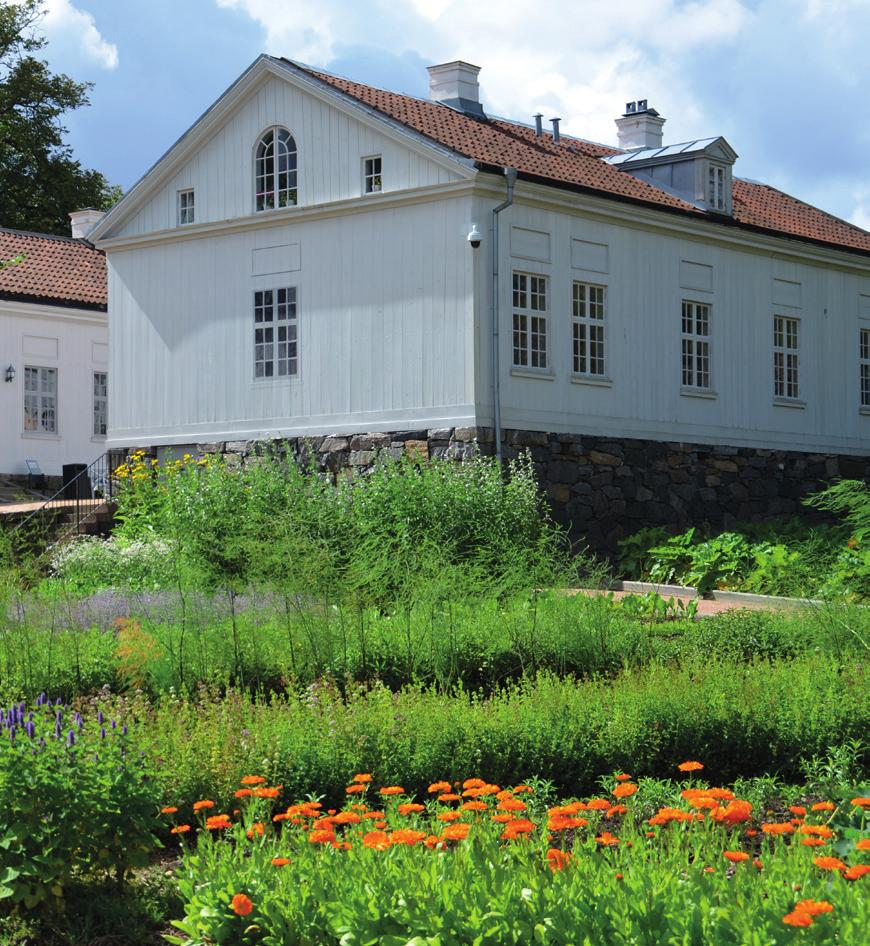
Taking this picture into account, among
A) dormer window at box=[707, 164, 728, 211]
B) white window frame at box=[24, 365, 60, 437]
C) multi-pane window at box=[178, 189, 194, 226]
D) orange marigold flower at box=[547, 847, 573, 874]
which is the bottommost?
orange marigold flower at box=[547, 847, 573, 874]

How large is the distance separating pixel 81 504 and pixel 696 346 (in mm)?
10196

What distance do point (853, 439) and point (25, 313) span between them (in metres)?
17.3

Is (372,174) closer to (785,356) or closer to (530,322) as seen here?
(530,322)

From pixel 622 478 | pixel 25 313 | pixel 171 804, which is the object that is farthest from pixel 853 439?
pixel 171 804

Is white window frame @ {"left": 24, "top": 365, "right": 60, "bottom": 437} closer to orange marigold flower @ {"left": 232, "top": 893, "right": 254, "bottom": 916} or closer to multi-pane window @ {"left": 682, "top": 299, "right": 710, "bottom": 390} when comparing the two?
multi-pane window @ {"left": 682, "top": 299, "right": 710, "bottom": 390}

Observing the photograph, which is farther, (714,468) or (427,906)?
(714,468)

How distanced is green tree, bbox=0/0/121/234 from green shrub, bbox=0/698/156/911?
3872 cm

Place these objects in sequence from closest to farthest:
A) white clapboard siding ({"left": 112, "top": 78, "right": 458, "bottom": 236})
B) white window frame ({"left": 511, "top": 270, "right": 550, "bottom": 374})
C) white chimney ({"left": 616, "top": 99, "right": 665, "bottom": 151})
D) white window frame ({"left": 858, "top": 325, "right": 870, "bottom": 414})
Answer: white window frame ({"left": 511, "top": 270, "right": 550, "bottom": 374}), white clapboard siding ({"left": 112, "top": 78, "right": 458, "bottom": 236}), white window frame ({"left": 858, "top": 325, "right": 870, "bottom": 414}), white chimney ({"left": 616, "top": 99, "right": 665, "bottom": 151})

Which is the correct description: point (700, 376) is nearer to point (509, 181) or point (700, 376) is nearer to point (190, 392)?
point (509, 181)

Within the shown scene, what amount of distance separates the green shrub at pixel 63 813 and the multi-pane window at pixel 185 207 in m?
19.5

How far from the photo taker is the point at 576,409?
72.8 feet

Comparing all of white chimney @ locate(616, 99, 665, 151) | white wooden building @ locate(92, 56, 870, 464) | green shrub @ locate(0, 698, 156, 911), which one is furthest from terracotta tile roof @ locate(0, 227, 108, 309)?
green shrub @ locate(0, 698, 156, 911)

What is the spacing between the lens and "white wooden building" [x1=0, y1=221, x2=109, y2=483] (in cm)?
3203

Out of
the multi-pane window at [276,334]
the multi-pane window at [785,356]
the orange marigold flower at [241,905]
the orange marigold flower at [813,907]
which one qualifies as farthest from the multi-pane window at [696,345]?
the orange marigold flower at [813,907]
